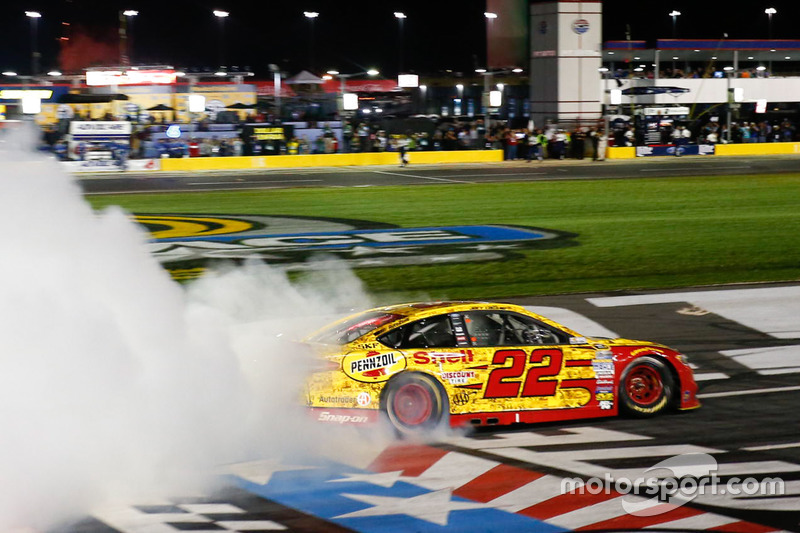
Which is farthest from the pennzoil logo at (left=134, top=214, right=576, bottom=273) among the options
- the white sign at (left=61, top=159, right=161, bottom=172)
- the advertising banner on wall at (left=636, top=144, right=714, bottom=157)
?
the advertising banner on wall at (left=636, top=144, right=714, bottom=157)

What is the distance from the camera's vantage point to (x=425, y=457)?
7.65m

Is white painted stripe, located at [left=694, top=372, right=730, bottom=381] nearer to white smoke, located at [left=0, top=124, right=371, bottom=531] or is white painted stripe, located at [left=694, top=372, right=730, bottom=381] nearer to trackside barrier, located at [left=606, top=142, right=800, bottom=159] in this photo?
white smoke, located at [left=0, top=124, right=371, bottom=531]

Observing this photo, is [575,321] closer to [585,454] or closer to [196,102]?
[585,454]

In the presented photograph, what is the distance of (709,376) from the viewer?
10.5 metres

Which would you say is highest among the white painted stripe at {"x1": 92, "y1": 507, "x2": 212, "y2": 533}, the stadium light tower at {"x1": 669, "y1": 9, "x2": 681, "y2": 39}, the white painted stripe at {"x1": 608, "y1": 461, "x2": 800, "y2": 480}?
the stadium light tower at {"x1": 669, "y1": 9, "x2": 681, "y2": 39}

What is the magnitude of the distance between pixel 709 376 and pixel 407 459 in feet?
14.5

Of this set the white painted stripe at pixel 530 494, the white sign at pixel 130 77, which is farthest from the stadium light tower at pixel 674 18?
the white painted stripe at pixel 530 494

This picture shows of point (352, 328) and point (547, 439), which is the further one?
point (352, 328)

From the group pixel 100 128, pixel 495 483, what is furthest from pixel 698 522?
→ pixel 100 128

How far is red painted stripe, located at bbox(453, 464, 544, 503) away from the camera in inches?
268

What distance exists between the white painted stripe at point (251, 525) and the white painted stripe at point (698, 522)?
7.69ft

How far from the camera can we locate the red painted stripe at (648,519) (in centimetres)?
620

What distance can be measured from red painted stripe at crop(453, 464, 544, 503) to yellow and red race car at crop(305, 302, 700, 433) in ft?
3.39
